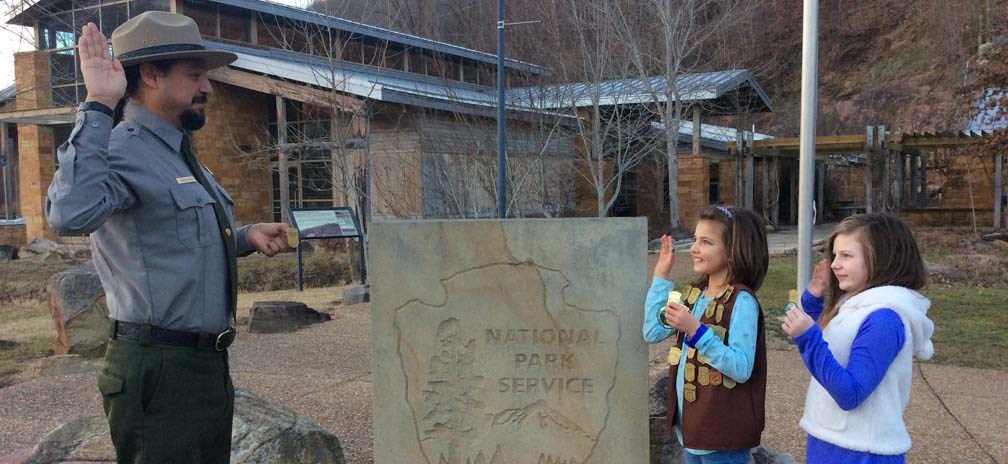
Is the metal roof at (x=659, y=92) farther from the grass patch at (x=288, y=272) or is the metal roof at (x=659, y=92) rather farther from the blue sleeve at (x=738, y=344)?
the blue sleeve at (x=738, y=344)

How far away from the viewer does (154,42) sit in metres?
2.37

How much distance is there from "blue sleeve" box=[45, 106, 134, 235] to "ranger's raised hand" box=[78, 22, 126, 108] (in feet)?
0.21

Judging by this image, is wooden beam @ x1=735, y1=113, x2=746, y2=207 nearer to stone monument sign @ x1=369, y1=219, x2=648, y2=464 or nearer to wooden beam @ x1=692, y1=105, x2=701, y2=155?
wooden beam @ x1=692, y1=105, x2=701, y2=155

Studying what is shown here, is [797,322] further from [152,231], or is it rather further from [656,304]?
[152,231]

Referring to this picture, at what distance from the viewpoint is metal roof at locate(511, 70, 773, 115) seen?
1308cm

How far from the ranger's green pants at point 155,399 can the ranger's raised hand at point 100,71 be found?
2.36ft

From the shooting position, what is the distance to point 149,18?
239cm

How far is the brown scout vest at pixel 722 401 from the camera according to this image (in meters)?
2.54

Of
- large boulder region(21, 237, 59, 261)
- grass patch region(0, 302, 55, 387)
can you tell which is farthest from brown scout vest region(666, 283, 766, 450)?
large boulder region(21, 237, 59, 261)

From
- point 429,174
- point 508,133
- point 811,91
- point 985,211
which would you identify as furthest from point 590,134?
point 985,211

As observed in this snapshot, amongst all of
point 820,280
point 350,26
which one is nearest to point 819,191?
point 350,26

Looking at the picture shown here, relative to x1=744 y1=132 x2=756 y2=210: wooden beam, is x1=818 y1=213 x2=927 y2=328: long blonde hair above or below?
below

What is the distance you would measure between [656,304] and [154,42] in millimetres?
1920

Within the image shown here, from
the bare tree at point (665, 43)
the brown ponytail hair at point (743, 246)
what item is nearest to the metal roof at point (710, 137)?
the bare tree at point (665, 43)
